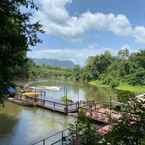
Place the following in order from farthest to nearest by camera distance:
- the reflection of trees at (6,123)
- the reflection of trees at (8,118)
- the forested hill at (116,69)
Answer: the forested hill at (116,69), the reflection of trees at (8,118), the reflection of trees at (6,123)

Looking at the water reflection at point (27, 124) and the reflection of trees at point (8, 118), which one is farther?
the reflection of trees at point (8, 118)

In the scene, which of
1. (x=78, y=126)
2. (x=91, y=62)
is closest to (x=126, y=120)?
(x=78, y=126)

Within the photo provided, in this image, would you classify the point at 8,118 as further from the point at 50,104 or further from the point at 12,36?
the point at 12,36

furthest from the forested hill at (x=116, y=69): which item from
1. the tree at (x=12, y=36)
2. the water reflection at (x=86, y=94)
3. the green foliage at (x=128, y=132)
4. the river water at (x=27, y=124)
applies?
the green foliage at (x=128, y=132)

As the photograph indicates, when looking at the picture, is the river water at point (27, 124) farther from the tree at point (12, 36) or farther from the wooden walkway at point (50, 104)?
the tree at point (12, 36)

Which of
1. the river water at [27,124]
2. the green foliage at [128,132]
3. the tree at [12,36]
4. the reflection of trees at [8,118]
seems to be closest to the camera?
the green foliage at [128,132]

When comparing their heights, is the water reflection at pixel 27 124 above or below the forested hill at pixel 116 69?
below

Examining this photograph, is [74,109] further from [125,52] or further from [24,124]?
[125,52]

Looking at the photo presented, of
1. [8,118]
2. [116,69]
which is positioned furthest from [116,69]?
[8,118]

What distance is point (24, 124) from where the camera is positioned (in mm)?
25297

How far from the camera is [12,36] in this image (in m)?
11.2

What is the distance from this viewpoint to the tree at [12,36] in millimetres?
10969

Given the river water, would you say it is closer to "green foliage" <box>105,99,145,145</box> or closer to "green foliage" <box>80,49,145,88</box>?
"green foliage" <box>105,99,145,145</box>

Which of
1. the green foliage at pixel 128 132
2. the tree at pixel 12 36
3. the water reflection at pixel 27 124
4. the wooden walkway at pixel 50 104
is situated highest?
the tree at pixel 12 36
